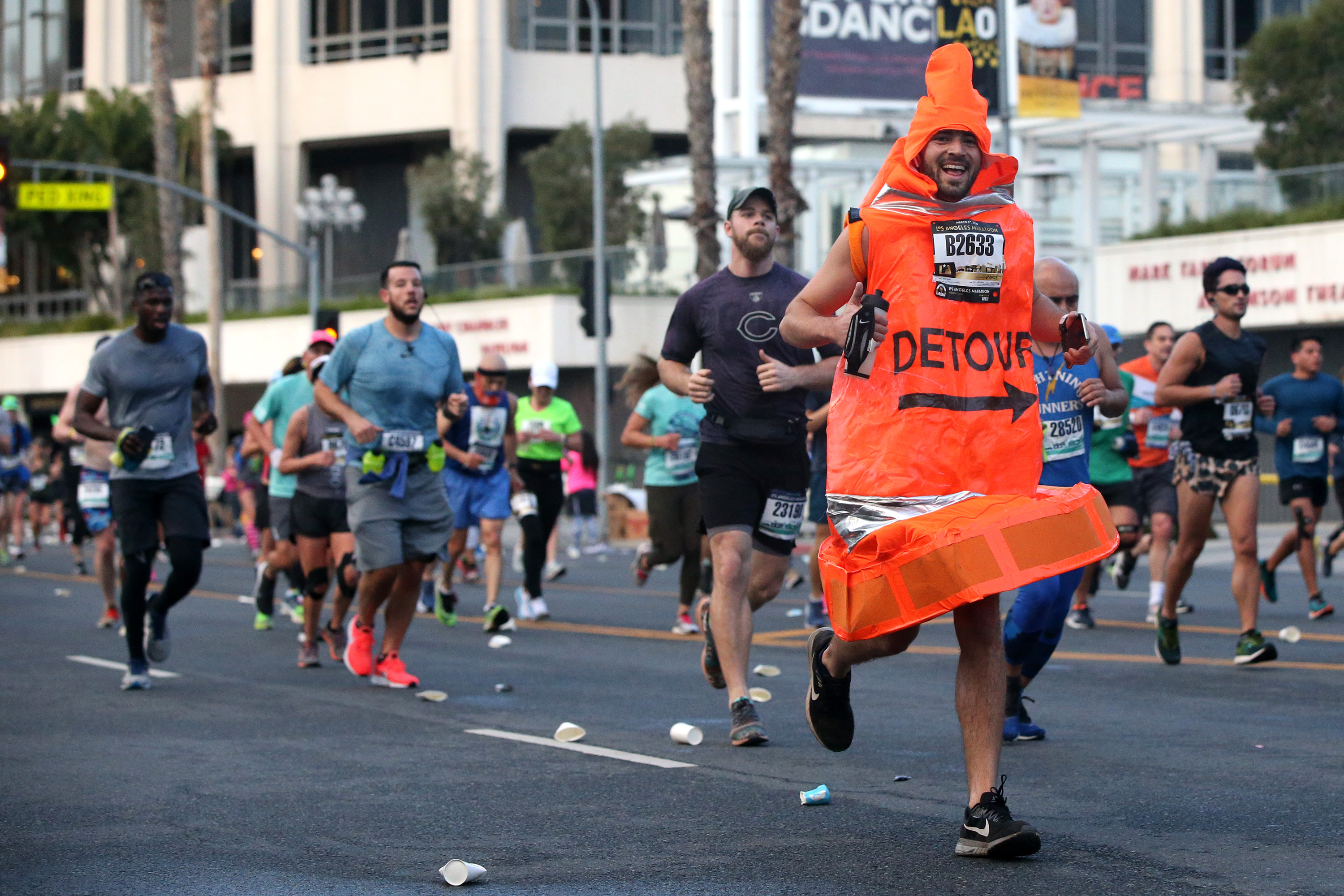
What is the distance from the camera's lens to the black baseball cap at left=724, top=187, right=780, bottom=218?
24.8 feet

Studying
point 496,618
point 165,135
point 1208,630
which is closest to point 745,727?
point 496,618

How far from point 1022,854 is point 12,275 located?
204ft

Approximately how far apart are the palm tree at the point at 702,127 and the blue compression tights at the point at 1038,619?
19068 millimetres

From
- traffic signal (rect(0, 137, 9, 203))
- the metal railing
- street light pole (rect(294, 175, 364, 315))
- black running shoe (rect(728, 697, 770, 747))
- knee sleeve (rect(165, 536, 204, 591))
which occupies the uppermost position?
street light pole (rect(294, 175, 364, 315))

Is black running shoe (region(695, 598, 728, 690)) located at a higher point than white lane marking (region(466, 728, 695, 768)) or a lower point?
higher

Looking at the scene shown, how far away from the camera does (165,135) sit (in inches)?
1496

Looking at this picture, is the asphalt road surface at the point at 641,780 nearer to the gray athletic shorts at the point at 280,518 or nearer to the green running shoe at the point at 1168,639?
the green running shoe at the point at 1168,639

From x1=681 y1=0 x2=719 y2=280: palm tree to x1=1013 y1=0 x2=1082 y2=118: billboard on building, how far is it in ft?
31.6

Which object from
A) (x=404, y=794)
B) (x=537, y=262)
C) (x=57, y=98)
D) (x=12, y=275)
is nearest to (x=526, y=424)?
(x=404, y=794)

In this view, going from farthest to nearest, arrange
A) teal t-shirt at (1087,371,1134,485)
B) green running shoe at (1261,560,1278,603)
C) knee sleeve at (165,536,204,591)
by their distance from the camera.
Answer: green running shoe at (1261,560,1278,603) → teal t-shirt at (1087,371,1134,485) → knee sleeve at (165,536,204,591)

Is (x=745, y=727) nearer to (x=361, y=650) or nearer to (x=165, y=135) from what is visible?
(x=361, y=650)

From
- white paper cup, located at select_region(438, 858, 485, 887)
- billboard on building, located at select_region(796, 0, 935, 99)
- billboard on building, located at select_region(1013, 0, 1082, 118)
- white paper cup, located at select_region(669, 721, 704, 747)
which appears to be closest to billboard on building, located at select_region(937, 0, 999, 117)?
billboard on building, located at select_region(1013, 0, 1082, 118)

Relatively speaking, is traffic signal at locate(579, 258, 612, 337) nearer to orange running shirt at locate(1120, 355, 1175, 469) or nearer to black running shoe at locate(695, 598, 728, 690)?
orange running shirt at locate(1120, 355, 1175, 469)

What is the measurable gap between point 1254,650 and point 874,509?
5.27m
